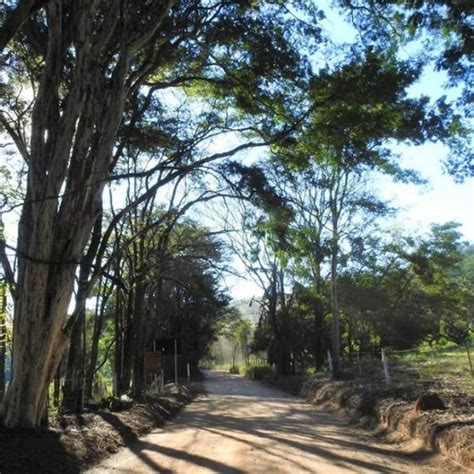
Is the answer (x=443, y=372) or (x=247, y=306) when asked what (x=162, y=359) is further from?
(x=247, y=306)

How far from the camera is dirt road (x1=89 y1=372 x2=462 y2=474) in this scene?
357 inches

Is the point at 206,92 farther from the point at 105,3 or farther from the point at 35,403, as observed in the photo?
the point at 35,403

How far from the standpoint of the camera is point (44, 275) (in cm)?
988

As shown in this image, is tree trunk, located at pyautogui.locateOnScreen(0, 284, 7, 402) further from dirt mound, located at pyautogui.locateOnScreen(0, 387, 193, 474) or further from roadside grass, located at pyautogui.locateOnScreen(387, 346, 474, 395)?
roadside grass, located at pyautogui.locateOnScreen(387, 346, 474, 395)

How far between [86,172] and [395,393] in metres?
10.1

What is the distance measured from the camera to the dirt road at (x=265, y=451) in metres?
9.07

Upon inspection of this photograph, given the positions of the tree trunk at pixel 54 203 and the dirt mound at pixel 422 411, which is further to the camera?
the tree trunk at pixel 54 203

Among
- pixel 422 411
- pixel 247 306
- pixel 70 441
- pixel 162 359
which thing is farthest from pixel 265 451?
pixel 247 306

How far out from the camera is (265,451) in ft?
35.1

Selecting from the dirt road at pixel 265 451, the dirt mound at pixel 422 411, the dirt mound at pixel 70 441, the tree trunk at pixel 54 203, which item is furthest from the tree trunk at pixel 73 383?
the dirt mound at pixel 422 411

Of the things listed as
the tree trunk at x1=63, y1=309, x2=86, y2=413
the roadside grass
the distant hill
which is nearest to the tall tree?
the tree trunk at x1=63, y1=309, x2=86, y2=413

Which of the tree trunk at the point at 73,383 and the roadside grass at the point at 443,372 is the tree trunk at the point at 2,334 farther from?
the roadside grass at the point at 443,372

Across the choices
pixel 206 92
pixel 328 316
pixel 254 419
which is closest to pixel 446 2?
pixel 206 92

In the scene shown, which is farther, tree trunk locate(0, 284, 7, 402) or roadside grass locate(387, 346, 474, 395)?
tree trunk locate(0, 284, 7, 402)
